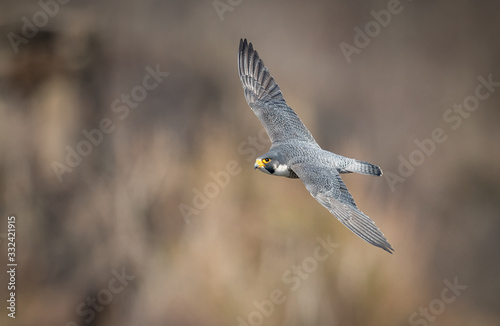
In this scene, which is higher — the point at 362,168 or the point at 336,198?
the point at 362,168

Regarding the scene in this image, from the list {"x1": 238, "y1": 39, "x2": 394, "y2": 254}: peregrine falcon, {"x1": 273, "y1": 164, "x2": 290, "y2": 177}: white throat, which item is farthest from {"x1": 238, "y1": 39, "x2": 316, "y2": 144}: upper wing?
{"x1": 273, "y1": 164, "x2": 290, "y2": 177}: white throat

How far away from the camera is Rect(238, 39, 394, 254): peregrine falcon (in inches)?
199

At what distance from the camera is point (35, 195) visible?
10.7m

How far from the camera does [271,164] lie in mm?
5336

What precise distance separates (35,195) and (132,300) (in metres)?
2.64

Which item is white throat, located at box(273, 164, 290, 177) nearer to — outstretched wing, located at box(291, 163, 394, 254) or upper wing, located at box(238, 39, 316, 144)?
outstretched wing, located at box(291, 163, 394, 254)

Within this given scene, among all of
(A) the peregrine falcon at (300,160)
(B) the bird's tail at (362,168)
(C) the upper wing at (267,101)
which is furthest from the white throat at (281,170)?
(C) the upper wing at (267,101)

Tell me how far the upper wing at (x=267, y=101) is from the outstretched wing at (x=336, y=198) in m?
0.83

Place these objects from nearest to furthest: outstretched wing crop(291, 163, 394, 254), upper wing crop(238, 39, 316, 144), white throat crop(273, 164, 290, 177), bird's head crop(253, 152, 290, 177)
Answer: outstretched wing crop(291, 163, 394, 254), bird's head crop(253, 152, 290, 177), white throat crop(273, 164, 290, 177), upper wing crop(238, 39, 316, 144)

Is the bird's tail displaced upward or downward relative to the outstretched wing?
upward

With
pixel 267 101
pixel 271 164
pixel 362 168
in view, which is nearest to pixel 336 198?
pixel 362 168

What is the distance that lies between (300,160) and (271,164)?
0.35 m

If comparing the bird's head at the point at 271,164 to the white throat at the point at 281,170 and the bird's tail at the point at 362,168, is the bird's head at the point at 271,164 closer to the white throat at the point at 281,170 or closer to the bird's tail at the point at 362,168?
the white throat at the point at 281,170

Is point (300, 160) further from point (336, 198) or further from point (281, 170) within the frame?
point (336, 198)
